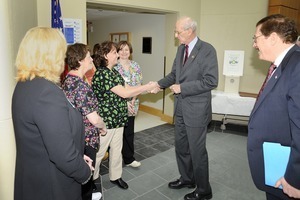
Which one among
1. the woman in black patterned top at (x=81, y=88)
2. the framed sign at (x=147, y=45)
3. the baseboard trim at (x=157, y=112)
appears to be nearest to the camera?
the woman in black patterned top at (x=81, y=88)

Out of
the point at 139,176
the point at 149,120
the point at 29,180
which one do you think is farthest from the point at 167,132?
→ the point at 29,180

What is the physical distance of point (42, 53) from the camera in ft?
3.58

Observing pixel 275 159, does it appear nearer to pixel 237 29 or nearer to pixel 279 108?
pixel 279 108

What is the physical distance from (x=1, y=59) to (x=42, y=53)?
2.07 ft

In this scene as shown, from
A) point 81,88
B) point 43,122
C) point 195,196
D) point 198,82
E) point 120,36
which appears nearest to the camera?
point 43,122

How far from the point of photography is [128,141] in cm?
296

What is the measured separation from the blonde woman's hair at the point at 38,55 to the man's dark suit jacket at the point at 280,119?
1.10 m

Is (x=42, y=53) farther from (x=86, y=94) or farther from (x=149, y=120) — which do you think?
(x=149, y=120)

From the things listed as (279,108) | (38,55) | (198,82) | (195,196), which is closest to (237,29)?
(198,82)

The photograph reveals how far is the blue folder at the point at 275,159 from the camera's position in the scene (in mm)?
1199

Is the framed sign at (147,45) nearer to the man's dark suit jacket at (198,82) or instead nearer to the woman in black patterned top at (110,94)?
the woman in black patterned top at (110,94)

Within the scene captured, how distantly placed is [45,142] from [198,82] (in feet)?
4.63

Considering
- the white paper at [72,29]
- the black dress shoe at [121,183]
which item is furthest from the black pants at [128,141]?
the white paper at [72,29]

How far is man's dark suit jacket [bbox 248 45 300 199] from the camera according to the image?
44.8 inches
